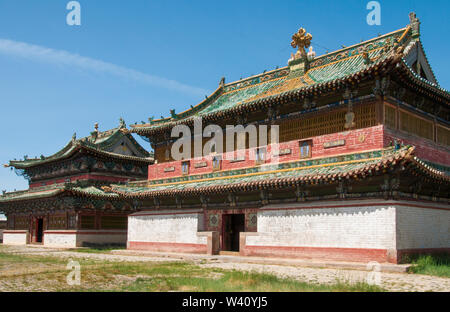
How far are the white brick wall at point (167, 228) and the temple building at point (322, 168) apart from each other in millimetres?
60

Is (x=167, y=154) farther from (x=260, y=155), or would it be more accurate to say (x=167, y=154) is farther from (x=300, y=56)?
(x=300, y=56)

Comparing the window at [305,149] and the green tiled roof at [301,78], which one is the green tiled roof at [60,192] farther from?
the window at [305,149]

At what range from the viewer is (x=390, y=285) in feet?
39.8

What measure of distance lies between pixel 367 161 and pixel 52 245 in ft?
83.8

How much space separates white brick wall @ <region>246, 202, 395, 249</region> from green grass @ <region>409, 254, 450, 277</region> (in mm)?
1059

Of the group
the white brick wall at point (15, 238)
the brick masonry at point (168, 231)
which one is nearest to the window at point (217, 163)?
the brick masonry at point (168, 231)

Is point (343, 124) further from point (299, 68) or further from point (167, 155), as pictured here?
point (167, 155)

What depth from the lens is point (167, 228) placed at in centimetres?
2470

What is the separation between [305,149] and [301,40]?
21.3ft

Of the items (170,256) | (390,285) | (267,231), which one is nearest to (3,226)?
(170,256)

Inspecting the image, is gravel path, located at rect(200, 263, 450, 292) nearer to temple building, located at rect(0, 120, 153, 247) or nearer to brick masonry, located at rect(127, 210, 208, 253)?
brick masonry, located at rect(127, 210, 208, 253)

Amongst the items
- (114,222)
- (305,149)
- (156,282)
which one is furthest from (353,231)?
(114,222)

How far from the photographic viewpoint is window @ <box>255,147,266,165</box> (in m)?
21.3

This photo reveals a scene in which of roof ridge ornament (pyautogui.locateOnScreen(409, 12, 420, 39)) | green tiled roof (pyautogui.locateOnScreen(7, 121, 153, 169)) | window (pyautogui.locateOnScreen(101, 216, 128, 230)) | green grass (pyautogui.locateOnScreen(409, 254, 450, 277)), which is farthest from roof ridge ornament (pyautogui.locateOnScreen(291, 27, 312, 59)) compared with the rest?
window (pyautogui.locateOnScreen(101, 216, 128, 230))
